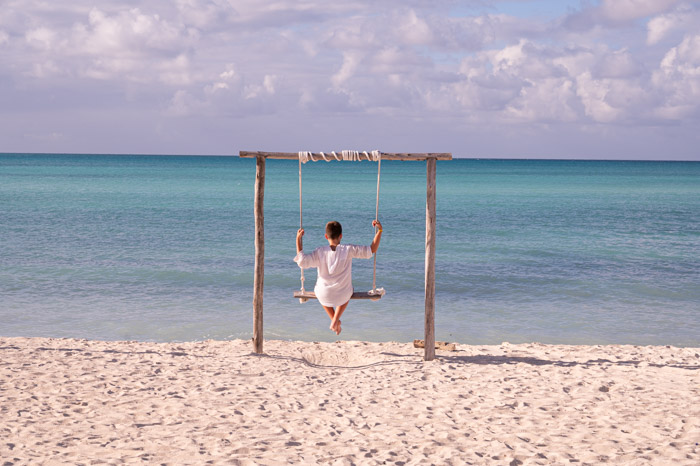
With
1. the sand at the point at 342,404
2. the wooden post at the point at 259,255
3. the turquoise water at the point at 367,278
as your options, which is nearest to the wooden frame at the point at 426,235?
the wooden post at the point at 259,255

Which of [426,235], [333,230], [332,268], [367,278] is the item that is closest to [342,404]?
[332,268]

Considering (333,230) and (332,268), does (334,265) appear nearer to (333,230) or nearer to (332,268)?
(332,268)

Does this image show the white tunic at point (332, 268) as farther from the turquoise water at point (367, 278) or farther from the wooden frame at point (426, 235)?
the turquoise water at point (367, 278)

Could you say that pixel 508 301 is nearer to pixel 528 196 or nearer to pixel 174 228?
pixel 174 228

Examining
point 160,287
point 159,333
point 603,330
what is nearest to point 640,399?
point 603,330

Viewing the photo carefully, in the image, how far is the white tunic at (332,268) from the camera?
7.38 m

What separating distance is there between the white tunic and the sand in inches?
34.6

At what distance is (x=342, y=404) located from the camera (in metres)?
5.91

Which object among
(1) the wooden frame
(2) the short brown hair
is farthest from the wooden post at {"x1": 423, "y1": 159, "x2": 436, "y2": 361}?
(2) the short brown hair

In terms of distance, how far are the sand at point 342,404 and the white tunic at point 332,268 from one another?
879mm

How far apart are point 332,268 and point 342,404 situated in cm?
190

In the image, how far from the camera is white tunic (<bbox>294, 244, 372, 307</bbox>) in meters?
7.38

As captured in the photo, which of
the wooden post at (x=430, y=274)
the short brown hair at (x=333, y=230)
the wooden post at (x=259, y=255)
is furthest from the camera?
the wooden post at (x=259, y=255)

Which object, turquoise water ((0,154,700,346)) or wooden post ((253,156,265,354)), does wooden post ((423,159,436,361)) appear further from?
wooden post ((253,156,265,354))
